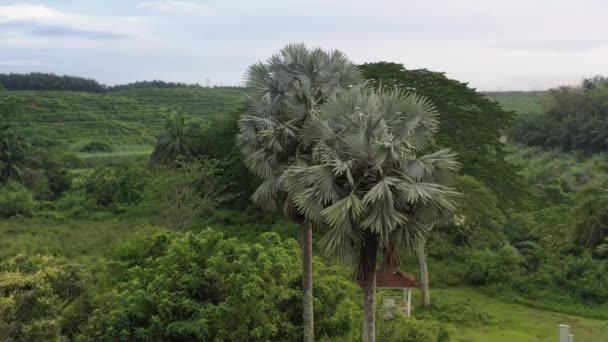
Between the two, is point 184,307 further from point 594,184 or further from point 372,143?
point 594,184

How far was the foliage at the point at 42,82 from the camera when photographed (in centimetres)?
8588

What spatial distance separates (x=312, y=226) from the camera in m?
12.2

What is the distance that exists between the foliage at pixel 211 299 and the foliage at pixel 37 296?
0.67 meters

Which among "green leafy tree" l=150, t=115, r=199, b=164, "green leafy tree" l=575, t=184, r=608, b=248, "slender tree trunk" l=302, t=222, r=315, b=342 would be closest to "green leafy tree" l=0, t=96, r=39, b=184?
"green leafy tree" l=150, t=115, r=199, b=164

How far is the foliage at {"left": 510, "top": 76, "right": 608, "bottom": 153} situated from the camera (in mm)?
52500

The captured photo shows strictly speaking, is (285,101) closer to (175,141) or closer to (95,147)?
(175,141)

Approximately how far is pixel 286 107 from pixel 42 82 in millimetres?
86200

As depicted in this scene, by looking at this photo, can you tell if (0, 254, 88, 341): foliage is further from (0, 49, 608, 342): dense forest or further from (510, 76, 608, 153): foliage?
(510, 76, 608, 153): foliage

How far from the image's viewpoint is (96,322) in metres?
9.90

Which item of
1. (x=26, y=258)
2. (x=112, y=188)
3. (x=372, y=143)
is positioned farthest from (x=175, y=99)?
(x=372, y=143)

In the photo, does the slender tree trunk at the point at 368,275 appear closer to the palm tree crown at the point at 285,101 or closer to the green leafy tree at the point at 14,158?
the palm tree crown at the point at 285,101

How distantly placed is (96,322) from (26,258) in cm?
308

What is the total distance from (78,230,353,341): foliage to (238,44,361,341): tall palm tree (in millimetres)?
896

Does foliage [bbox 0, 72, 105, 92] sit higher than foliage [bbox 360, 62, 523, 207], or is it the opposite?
foliage [bbox 0, 72, 105, 92]
